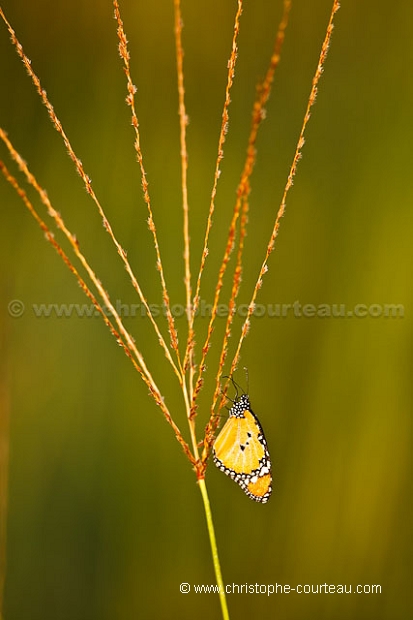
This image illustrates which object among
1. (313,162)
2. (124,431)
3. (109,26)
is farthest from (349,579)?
(109,26)

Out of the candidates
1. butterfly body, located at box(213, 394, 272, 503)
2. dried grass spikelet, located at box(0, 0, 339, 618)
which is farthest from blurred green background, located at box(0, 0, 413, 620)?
dried grass spikelet, located at box(0, 0, 339, 618)

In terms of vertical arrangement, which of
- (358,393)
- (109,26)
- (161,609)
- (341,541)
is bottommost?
(161,609)

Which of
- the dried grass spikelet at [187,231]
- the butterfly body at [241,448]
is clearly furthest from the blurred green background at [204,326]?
the dried grass spikelet at [187,231]

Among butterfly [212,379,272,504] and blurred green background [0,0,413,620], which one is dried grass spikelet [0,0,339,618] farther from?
blurred green background [0,0,413,620]

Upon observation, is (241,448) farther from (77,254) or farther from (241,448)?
(77,254)

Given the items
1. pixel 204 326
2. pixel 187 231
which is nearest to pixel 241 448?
pixel 187 231

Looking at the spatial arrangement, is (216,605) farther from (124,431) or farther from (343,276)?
(343,276)

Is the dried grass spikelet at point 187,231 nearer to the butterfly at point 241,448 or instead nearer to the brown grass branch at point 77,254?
the brown grass branch at point 77,254
